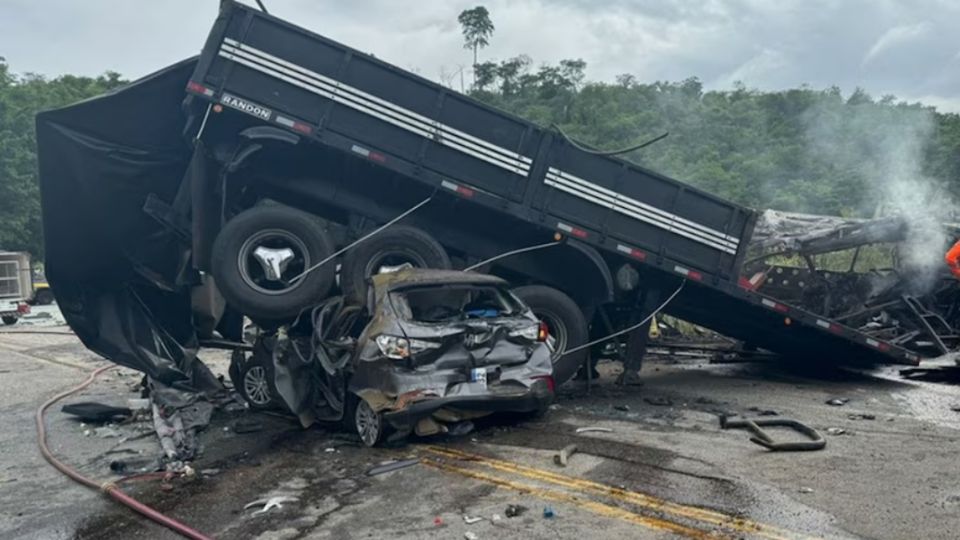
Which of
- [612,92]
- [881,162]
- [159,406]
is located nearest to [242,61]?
[159,406]

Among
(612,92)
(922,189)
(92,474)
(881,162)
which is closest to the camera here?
(92,474)

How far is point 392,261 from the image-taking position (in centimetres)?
809

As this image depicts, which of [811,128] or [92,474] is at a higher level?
[811,128]

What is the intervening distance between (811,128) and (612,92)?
38.8 ft

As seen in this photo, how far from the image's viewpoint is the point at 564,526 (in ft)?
13.2

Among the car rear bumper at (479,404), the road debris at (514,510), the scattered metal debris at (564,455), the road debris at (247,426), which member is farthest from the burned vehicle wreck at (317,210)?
the road debris at (514,510)

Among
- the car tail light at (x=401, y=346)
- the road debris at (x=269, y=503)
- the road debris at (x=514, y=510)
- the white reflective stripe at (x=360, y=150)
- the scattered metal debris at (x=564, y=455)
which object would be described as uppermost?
the white reflective stripe at (x=360, y=150)

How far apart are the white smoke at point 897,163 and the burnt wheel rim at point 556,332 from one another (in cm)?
551

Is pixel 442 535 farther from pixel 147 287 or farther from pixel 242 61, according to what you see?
pixel 147 287

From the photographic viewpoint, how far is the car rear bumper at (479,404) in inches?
223

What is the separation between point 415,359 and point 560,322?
2889 millimetres

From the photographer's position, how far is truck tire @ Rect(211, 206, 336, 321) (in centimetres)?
761

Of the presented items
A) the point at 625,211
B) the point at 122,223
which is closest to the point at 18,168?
the point at 122,223

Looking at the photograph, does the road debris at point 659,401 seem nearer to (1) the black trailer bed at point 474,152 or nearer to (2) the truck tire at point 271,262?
(1) the black trailer bed at point 474,152
